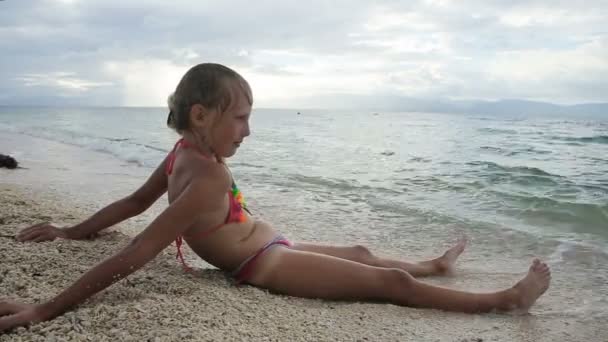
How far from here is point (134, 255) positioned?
7.59ft

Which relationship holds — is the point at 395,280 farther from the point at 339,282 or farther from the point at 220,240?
the point at 220,240

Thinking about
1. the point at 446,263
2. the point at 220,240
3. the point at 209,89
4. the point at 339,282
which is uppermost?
the point at 209,89

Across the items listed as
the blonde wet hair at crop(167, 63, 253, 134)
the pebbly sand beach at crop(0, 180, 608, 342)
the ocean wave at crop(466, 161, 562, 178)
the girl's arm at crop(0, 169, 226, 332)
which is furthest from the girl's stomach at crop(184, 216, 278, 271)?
the ocean wave at crop(466, 161, 562, 178)

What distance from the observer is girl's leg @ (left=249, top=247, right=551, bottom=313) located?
2832 millimetres

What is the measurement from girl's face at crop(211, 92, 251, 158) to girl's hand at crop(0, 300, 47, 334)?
43.1 inches

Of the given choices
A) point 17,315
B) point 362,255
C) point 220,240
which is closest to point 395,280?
point 362,255

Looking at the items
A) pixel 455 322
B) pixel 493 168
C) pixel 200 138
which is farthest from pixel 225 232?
pixel 493 168

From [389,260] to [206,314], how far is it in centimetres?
165

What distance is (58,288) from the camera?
2471 millimetres

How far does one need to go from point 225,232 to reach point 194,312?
2.08 feet

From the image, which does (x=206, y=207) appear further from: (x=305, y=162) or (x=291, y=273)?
(x=305, y=162)

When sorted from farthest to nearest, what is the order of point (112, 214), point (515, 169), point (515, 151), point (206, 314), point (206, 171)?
1. point (515, 151)
2. point (515, 169)
3. point (112, 214)
4. point (206, 171)
5. point (206, 314)

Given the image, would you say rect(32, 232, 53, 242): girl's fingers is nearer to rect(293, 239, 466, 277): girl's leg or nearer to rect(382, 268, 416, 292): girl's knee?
rect(293, 239, 466, 277): girl's leg

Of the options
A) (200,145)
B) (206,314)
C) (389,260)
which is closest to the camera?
(206,314)
